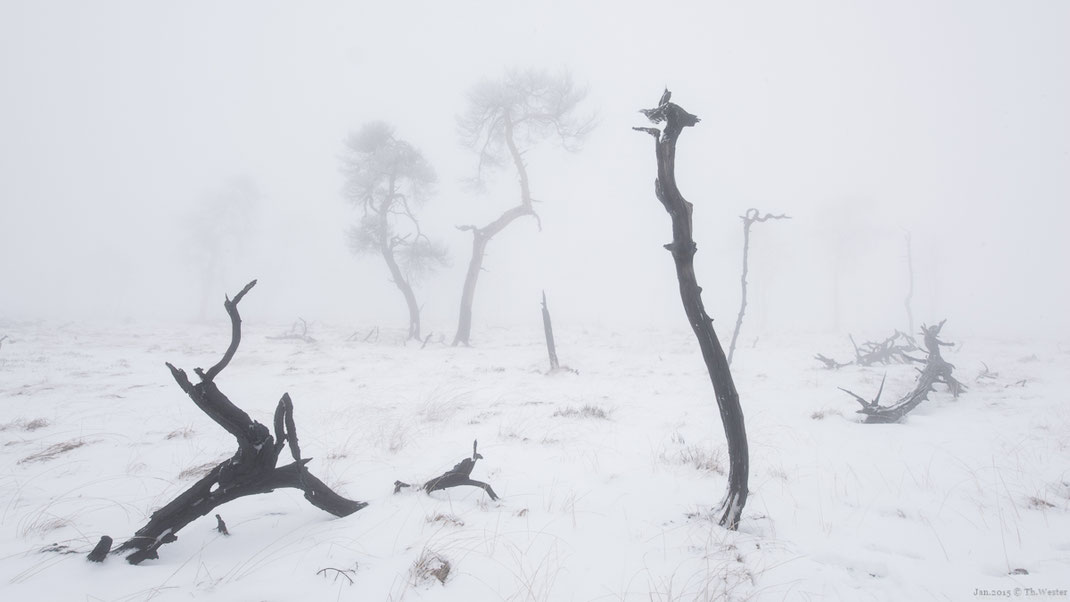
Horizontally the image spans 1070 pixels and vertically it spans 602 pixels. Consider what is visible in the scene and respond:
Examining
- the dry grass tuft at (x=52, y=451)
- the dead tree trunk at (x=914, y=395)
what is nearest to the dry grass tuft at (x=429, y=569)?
the dry grass tuft at (x=52, y=451)

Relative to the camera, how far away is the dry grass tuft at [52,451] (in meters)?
4.72

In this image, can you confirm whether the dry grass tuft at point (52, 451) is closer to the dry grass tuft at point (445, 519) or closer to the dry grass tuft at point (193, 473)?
the dry grass tuft at point (193, 473)

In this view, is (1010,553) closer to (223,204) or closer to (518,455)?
(518,455)

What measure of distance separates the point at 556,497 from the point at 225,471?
246 cm

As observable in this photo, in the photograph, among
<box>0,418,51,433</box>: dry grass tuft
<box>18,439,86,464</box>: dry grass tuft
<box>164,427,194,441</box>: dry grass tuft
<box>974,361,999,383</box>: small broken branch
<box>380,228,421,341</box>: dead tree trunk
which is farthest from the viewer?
<box>380,228,421,341</box>: dead tree trunk

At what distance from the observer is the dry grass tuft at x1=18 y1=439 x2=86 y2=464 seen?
15.5 ft

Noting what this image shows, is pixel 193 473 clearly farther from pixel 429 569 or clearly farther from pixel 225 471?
pixel 429 569

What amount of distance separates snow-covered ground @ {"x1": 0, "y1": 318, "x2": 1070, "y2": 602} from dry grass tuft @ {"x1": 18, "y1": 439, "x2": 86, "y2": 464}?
0.13ft

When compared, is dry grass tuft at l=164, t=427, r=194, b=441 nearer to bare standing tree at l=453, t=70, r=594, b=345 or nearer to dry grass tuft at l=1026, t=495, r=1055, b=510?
dry grass tuft at l=1026, t=495, r=1055, b=510

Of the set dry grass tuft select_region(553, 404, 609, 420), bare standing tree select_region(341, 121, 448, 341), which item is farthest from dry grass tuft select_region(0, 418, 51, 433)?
bare standing tree select_region(341, 121, 448, 341)

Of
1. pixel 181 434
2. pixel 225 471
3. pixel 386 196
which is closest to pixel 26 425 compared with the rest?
pixel 181 434

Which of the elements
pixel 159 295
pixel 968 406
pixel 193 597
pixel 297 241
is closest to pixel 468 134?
pixel 968 406

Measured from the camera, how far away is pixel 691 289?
2.97 metres

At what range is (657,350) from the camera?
17219mm
